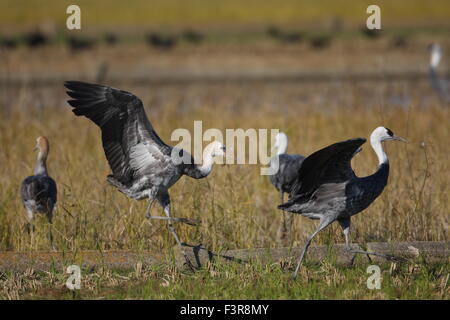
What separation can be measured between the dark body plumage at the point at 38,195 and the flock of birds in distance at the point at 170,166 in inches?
13.2

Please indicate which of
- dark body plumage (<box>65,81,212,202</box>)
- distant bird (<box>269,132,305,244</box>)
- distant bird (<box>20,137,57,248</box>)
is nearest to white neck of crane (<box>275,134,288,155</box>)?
distant bird (<box>269,132,305,244</box>)

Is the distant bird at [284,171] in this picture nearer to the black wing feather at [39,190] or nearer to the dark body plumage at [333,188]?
the dark body plumage at [333,188]

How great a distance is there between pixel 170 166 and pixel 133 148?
0.38 metres

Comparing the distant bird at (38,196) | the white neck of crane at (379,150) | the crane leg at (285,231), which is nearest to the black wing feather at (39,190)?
the distant bird at (38,196)

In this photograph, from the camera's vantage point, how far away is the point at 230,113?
15.5m

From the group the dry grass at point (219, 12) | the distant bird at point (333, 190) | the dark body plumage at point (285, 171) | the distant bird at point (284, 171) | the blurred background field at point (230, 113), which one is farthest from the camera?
the dry grass at point (219, 12)

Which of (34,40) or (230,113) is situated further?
(34,40)

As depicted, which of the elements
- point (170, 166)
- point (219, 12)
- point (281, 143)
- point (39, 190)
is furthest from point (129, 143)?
point (219, 12)

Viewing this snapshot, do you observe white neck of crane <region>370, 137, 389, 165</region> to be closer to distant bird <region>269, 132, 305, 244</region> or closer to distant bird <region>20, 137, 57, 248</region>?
distant bird <region>269, 132, 305, 244</region>

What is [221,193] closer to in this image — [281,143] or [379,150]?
→ [281,143]

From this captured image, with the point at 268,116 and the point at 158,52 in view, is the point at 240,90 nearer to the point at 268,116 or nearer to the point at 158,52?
the point at 268,116

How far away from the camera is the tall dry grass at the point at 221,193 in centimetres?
804
